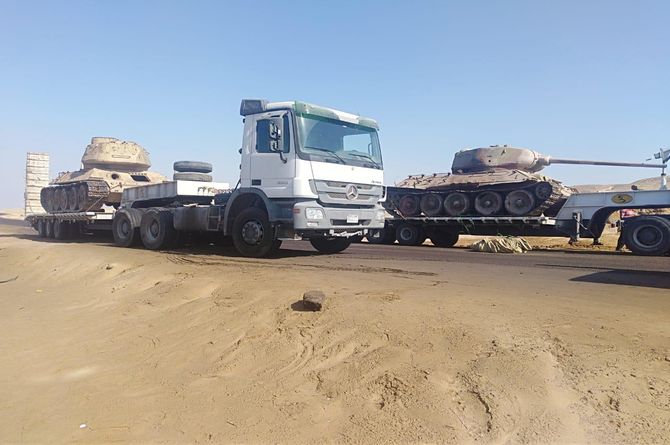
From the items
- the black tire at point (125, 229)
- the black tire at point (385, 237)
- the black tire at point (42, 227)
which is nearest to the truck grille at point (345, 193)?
the black tire at point (125, 229)

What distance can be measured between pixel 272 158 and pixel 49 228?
39.7 ft

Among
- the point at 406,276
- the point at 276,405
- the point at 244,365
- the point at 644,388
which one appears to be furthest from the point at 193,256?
the point at 644,388

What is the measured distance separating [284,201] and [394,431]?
694cm

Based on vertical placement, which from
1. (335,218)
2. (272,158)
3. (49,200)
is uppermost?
(272,158)

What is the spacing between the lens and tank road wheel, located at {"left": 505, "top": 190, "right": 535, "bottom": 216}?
16.5 metres

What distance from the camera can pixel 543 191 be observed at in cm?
1622

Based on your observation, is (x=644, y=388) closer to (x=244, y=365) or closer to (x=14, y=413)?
(x=244, y=365)

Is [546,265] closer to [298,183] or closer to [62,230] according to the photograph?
[298,183]

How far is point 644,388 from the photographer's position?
134 inches

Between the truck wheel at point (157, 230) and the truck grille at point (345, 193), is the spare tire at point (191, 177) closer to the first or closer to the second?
the truck wheel at point (157, 230)

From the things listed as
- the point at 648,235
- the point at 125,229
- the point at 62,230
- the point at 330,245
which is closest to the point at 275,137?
the point at 330,245

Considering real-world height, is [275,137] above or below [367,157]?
above

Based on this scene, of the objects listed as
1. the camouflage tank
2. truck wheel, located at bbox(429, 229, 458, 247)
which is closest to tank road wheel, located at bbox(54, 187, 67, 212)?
the camouflage tank

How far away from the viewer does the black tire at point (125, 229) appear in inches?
528
